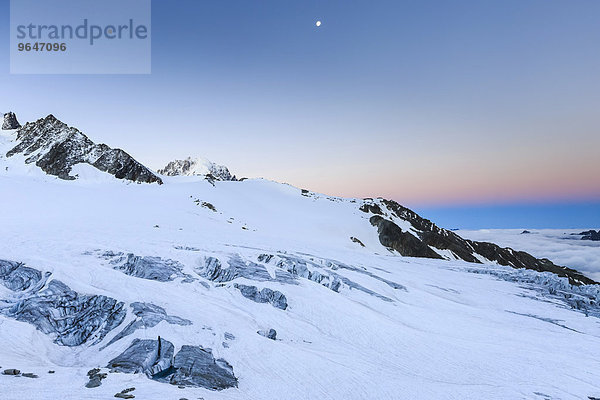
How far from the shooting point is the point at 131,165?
231 ft

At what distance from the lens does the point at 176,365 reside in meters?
9.71

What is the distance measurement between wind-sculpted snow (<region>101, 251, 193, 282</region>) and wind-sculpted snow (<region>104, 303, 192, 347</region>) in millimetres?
3831

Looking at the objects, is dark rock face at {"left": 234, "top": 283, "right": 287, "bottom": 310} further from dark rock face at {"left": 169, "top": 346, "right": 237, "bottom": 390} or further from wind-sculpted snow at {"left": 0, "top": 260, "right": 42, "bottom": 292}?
wind-sculpted snow at {"left": 0, "top": 260, "right": 42, "bottom": 292}

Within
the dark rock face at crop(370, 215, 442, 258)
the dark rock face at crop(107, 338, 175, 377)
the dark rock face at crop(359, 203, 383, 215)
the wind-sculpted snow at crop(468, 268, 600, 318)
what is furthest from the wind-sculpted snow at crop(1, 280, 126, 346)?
the dark rock face at crop(359, 203, 383, 215)

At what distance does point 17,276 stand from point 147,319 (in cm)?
747

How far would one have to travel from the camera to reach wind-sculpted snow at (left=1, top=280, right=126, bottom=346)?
11117 mm

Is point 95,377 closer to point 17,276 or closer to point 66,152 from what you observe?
point 17,276

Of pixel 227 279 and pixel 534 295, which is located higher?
pixel 227 279

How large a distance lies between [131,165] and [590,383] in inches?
3193

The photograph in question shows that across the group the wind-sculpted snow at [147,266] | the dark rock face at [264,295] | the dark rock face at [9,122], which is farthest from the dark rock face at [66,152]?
the dark rock face at [264,295]

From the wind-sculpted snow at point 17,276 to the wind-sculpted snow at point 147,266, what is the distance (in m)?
3.51

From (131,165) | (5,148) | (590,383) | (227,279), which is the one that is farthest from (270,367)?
(5,148)

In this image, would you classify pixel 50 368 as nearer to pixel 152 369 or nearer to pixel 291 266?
pixel 152 369

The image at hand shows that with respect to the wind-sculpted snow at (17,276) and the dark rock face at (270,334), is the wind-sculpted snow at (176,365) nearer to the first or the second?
the dark rock face at (270,334)
